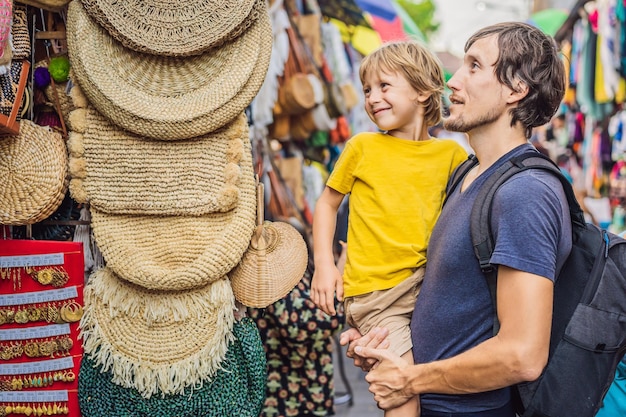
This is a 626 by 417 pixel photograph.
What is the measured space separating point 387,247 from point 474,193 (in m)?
0.36

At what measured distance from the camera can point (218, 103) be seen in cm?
199

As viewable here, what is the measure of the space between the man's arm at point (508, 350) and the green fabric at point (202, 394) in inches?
23.2

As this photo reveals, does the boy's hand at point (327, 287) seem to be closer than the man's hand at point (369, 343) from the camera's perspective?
No

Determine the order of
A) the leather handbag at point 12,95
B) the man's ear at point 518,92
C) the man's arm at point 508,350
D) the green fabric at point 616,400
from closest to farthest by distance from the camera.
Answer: the man's arm at point 508,350 → the man's ear at point 518,92 → the leather handbag at point 12,95 → the green fabric at point 616,400

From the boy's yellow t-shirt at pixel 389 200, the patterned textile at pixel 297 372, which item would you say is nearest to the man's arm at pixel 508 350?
the boy's yellow t-shirt at pixel 389 200

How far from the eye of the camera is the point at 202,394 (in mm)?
2074

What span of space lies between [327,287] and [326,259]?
0.09 m

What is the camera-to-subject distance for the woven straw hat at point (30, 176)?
1.96 m

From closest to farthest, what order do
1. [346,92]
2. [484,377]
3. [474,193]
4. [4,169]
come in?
[484,377]
[474,193]
[4,169]
[346,92]

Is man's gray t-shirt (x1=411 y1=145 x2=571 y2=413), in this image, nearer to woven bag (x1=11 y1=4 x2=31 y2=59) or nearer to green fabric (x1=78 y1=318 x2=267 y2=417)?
green fabric (x1=78 y1=318 x2=267 y2=417)

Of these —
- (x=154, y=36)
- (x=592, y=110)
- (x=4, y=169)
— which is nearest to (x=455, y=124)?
(x=154, y=36)

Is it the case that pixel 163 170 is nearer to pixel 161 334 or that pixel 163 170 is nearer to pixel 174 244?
pixel 174 244

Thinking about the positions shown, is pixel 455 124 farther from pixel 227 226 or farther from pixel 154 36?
pixel 154 36

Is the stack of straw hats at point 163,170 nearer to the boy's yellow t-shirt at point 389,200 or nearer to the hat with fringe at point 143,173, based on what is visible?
the hat with fringe at point 143,173
